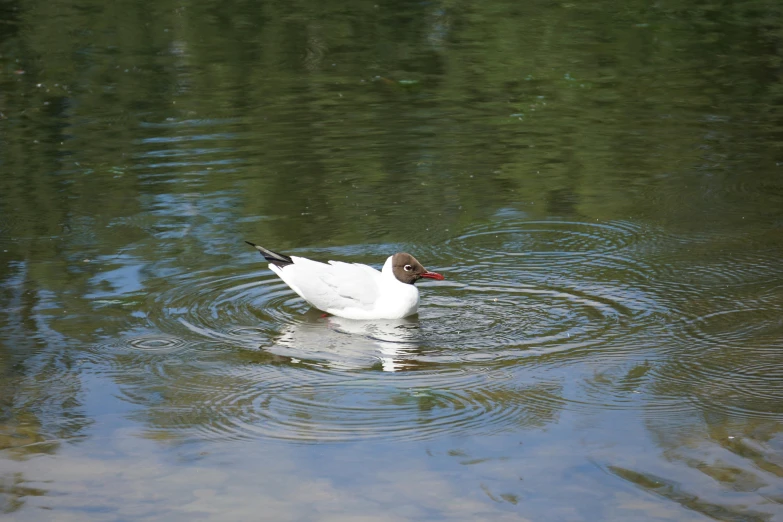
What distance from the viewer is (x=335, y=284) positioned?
8117mm

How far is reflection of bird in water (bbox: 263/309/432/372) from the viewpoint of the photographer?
7223mm

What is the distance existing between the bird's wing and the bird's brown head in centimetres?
15

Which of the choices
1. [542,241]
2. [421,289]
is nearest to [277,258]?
[421,289]

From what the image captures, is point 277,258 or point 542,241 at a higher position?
point 277,258

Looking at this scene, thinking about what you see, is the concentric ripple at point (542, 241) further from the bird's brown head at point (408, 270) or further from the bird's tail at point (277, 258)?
the bird's tail at point (277, 258)

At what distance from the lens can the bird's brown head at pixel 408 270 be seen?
8.25 m

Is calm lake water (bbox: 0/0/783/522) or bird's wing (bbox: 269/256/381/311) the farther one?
bird's wing (bbox: 269/256/381/311)

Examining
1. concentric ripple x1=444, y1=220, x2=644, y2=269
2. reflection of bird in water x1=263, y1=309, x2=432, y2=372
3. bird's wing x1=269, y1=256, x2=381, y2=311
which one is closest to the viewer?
reflection of bird in water x1=263, y1=309, x2=432, y2=372

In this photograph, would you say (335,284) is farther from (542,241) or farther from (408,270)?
(542,241)

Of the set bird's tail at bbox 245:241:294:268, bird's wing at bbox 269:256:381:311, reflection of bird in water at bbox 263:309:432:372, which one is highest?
bird's tail at bbox 245:241:294:268

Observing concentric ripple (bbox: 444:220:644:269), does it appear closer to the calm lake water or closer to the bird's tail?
the calm lake water

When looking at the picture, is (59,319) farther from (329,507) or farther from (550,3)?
(550,3)

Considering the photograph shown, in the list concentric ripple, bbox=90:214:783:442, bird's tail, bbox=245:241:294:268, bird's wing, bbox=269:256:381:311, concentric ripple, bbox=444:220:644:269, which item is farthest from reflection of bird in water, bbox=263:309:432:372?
concentric ripple, bbox=444:220:644:269

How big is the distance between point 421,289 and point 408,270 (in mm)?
579
